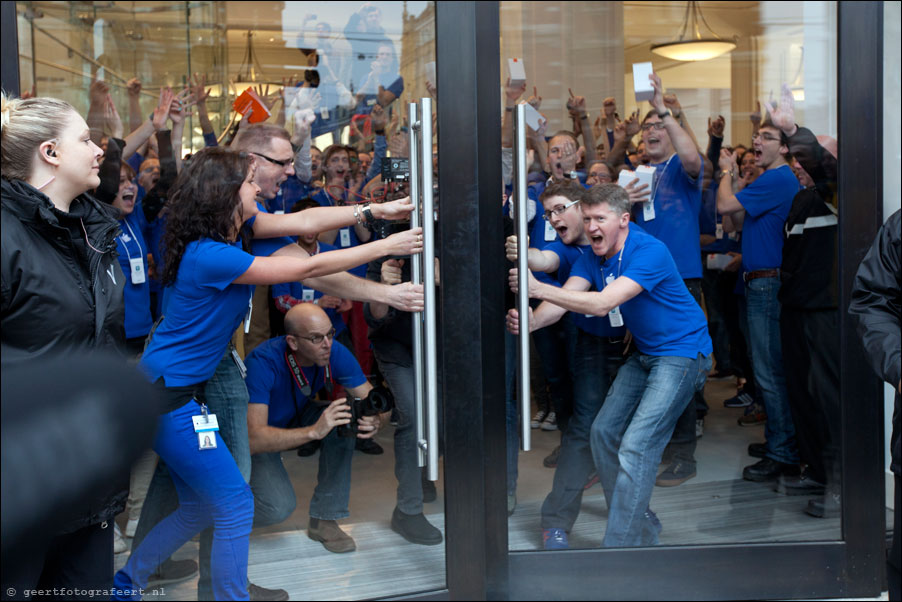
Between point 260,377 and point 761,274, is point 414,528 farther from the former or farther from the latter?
point 761,274

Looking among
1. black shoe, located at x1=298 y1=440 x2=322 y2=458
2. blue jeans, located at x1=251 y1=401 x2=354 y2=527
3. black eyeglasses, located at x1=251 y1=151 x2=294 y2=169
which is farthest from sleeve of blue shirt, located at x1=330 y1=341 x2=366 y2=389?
black eyeglasses, located at x1=251 y1=151 x2=294 y2=169

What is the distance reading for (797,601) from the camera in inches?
130

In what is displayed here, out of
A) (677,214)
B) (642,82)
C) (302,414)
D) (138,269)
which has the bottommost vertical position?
(302,414)

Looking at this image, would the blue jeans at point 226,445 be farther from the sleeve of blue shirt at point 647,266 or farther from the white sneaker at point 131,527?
the sleeve of blue shirt at point 647,266

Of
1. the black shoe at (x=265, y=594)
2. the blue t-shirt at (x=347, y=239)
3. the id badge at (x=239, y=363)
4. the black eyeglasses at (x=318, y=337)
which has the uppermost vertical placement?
the blue t-shirt at (x=347, y=239)

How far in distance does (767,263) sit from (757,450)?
0.70 metres

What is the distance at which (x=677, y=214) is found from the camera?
3.28 m

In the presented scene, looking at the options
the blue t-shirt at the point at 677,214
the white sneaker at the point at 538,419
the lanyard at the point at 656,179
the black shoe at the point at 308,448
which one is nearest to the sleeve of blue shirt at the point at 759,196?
the blue t-shirt at the point at 677,214

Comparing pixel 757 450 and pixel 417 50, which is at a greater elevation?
pixel 417 50

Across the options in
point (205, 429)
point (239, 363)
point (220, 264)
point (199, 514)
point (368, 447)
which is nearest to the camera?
point (220, 264)

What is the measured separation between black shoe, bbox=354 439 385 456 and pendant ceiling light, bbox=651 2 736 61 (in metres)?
1.73

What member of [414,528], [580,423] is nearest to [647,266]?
[580,423]

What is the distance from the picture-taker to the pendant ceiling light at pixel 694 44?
3.30 m

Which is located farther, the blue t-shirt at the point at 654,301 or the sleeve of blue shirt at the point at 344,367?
the blue t-shirt at the point at 654,301
